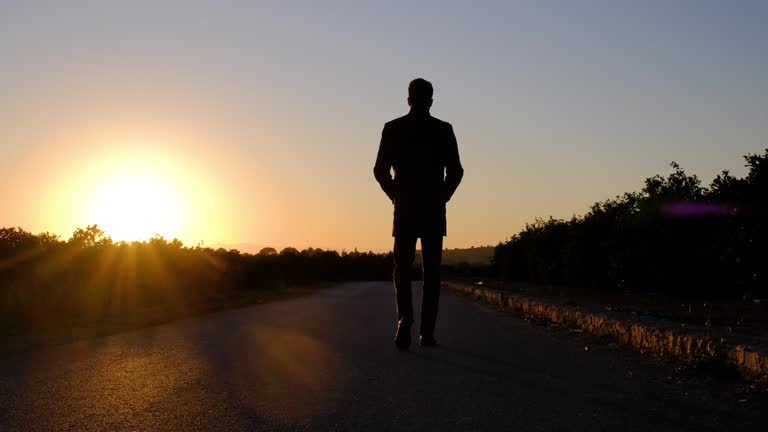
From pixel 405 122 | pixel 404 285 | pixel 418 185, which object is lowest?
pixel 404 285

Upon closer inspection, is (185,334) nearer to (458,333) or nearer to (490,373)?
(458,333)

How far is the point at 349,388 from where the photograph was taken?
14.9 ft

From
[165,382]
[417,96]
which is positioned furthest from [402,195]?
[165,382]

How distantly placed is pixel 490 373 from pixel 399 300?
1.55 m

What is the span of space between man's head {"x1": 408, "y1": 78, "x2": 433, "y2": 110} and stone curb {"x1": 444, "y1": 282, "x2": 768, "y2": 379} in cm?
279

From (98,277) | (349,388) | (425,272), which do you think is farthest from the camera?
(98,277)

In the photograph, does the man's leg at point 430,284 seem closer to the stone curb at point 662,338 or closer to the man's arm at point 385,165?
the man's arm at point 385,165

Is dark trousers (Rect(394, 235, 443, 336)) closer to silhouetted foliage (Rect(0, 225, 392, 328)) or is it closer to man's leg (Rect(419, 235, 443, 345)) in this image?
man's leg (Rect(419, 235, 443, 345))

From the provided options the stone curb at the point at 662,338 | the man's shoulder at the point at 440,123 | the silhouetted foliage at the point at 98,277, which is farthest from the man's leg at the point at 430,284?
the silhouetted foliage at the point at 98,277

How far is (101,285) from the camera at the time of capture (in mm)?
17266

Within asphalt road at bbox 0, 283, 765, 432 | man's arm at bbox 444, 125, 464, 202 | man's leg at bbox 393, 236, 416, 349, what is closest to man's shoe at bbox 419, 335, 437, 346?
asphalt road at bbox 0, 283, 765, 432

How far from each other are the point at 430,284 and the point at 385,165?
1.13 metres

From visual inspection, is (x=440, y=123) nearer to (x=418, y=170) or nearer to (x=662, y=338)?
(x=418, y=170)

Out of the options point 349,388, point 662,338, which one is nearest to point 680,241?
point 662,338
